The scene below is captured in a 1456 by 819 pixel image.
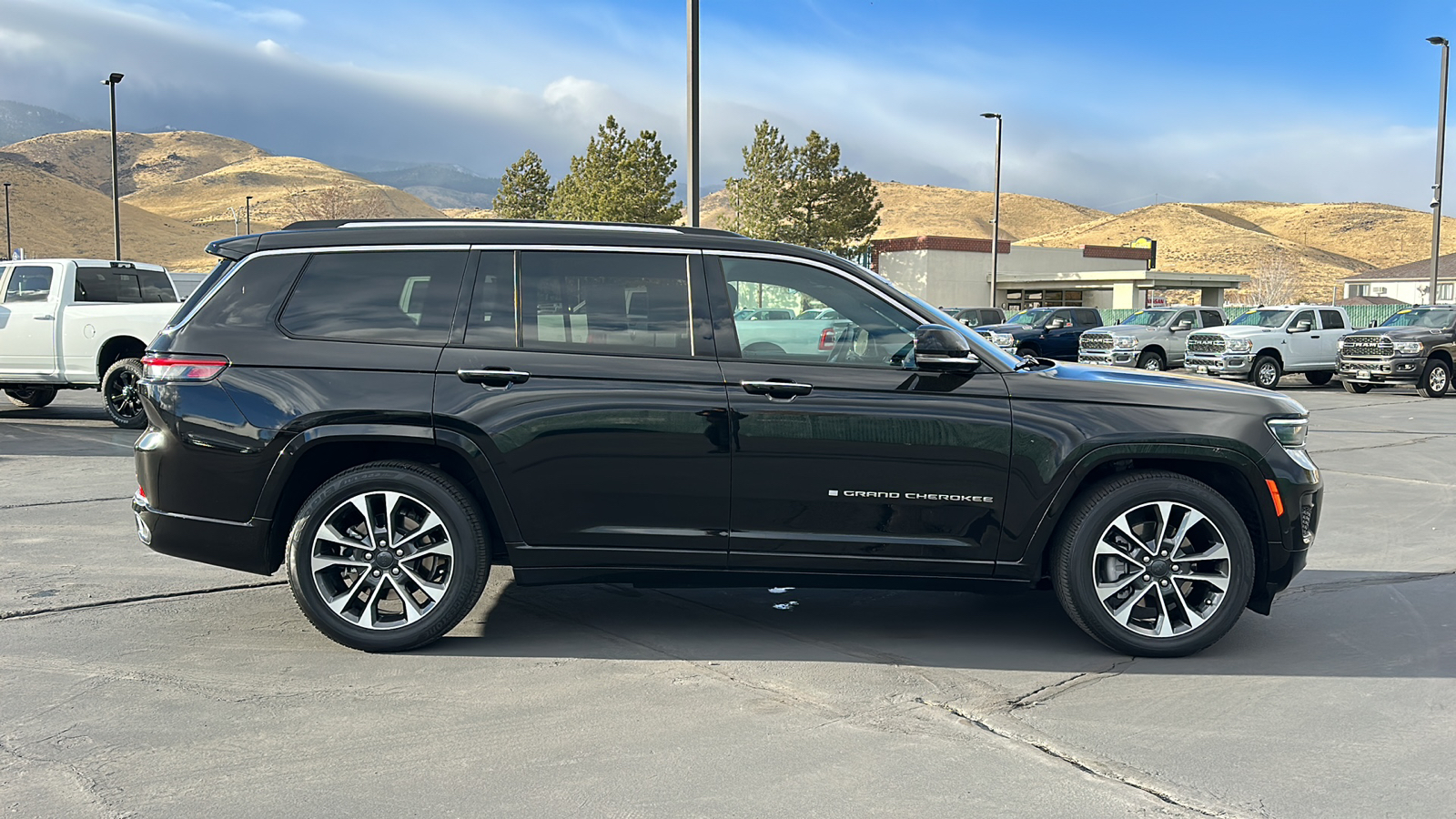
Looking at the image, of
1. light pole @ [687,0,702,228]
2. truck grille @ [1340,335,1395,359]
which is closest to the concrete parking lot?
light pole @ [687,0,702,228]

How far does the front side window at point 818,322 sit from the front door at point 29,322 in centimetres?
1224

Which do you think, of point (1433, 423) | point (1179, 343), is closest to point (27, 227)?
point (1179, 343)

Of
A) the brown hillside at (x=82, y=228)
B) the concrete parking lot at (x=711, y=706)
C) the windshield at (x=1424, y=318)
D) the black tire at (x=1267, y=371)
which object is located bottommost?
the concrete parking lot at (x=711, y=706)

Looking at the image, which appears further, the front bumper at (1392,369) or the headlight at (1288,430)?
the front bumper at (1392,369)

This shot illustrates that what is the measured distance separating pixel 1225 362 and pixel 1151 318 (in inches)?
171

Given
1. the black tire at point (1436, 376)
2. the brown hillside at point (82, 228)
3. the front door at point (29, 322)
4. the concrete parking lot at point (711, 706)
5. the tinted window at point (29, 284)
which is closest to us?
the concrete parking lot at point (711, 706)

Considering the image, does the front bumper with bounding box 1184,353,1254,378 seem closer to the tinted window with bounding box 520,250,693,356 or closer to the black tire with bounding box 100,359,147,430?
the black tire with bounding box 100,359,147,430

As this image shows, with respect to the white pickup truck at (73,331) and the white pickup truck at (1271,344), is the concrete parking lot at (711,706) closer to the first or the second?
the white pickup truck at (73,331)

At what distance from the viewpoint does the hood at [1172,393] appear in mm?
5000

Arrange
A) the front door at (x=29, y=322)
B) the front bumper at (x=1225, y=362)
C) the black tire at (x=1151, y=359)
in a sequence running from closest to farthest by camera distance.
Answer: the front door at (x=29, y=322), the front bumper at (x=1225, y=362), the black tire at (x=1151, y=359)

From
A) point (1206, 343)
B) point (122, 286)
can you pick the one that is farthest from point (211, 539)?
point (1206, 343)

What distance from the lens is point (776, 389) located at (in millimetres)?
4875

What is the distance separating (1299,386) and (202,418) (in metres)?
25.5

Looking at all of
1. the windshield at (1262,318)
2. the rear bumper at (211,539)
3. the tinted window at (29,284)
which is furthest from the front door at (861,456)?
the windshield at (1262,318)
